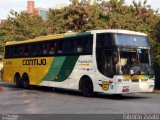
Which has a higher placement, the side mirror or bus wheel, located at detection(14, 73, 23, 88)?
the side mirror

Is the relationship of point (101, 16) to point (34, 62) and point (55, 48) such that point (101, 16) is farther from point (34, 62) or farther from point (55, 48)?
point (55, 48)

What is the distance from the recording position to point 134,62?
19.5 meters

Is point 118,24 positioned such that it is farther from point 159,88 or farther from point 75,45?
point 75,45

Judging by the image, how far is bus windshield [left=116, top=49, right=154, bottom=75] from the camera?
18891 millimetres

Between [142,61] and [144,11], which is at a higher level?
[144,11]

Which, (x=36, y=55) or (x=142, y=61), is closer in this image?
(x=142, y=61)

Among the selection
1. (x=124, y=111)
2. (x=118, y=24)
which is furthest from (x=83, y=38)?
(x=118, y=24)

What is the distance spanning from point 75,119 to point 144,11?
2820 centimetres

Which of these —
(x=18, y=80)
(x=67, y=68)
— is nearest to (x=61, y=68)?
(x=67, y=68)

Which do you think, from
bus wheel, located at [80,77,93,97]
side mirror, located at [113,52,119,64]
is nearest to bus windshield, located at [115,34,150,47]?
side mirror, located at [113,52,119,64]

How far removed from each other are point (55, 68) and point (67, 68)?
1.36m

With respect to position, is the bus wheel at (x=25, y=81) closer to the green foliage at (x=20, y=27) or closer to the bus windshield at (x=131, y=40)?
the bus windshield at (x=131, y=40)

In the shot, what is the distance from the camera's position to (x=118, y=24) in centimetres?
3534

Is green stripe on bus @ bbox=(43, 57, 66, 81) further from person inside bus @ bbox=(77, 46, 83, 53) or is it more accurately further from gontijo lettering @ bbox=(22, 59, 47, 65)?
person inside bus @ bbox=(77, 46, 83, 53)
